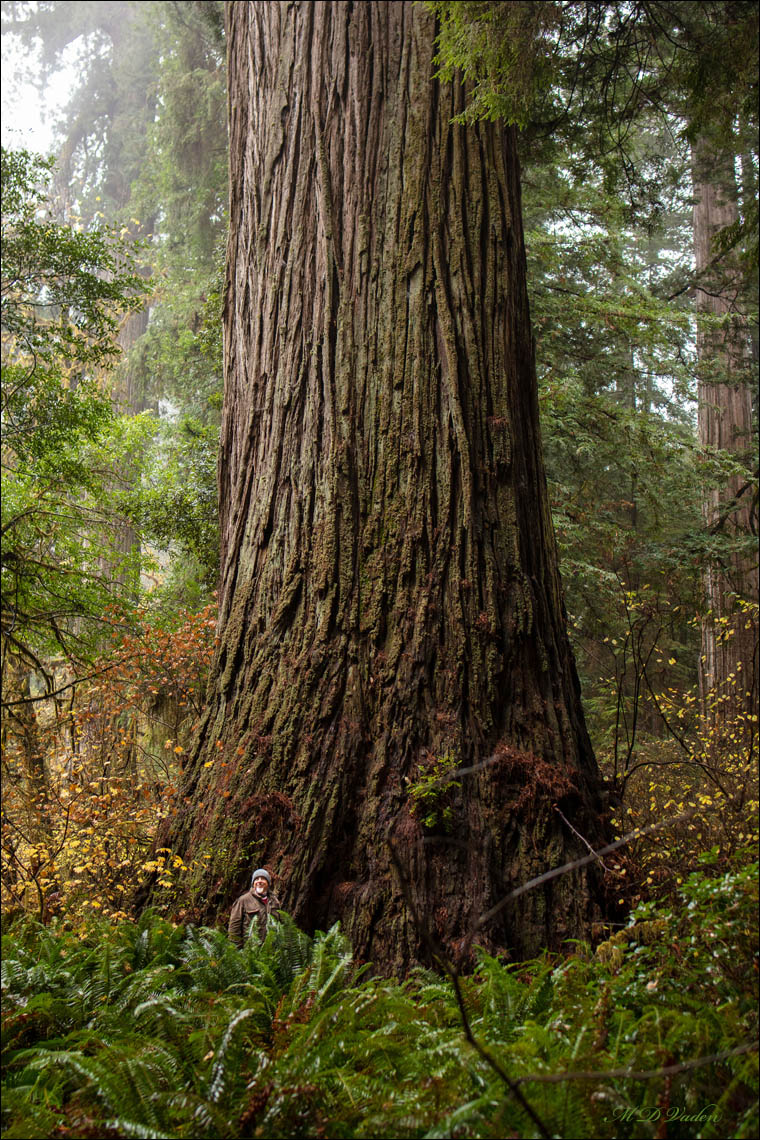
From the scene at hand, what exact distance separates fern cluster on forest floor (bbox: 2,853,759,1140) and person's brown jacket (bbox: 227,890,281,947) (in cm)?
32

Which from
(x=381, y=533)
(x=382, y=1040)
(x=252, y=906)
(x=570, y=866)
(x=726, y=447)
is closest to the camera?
(x=570, y=866)

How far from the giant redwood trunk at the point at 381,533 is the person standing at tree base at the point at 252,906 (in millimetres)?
84

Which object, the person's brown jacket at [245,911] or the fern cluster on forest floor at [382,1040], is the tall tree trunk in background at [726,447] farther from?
the fern cluster on forest floor at [382,1040]

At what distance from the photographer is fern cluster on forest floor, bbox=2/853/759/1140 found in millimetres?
1919

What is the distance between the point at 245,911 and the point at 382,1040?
136cm

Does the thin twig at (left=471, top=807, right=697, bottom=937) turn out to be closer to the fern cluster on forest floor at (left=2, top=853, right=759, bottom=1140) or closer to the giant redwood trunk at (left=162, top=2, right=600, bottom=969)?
the fern cluster on forest floor at (left=2, top=853, right=759, bottom=1140)

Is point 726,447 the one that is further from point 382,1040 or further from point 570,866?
point 570,866

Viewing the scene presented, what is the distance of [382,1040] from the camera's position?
2.37 m

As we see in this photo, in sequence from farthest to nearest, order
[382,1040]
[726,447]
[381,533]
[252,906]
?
[726,447]
[381,533]
[252,906]
[382,1040]

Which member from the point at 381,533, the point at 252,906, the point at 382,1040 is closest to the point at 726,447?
the point at 381,533

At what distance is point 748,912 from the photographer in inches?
92.9

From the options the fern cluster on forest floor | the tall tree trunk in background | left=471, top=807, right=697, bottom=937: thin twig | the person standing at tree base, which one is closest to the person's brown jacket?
the person standing at tree base

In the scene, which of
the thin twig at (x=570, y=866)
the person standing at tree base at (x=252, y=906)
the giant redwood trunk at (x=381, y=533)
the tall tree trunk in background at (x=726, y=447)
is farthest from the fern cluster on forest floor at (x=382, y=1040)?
the tall tree trunk in background at (x=726, y=447)

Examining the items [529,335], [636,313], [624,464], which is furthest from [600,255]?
[529,335]
